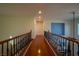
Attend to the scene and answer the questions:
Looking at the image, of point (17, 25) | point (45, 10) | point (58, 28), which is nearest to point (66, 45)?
point (58, 28)

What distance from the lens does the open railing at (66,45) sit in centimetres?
179

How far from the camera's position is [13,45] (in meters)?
2.17

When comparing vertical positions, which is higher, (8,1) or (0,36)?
(8,1)

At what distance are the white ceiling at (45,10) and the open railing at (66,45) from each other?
33 cm

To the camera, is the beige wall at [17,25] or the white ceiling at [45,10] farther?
the beige wall at [17,25]

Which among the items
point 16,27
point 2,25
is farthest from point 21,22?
point 2,25

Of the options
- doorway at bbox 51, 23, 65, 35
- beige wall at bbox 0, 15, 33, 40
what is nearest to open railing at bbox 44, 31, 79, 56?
doorway at bbox 51, 23, 65, 35

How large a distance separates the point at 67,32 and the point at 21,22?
2.34ft

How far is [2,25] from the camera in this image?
192cm

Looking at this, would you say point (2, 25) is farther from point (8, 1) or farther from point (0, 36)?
point (8, 1)

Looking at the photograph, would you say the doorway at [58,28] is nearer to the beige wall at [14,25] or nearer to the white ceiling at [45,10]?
the white ceiling at [45,10]

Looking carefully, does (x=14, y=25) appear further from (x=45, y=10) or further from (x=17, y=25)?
(x=45, y=10)

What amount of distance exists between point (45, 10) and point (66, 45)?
72cm


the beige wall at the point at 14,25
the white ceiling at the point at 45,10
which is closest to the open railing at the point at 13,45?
the beige wall at the point at 14,25
